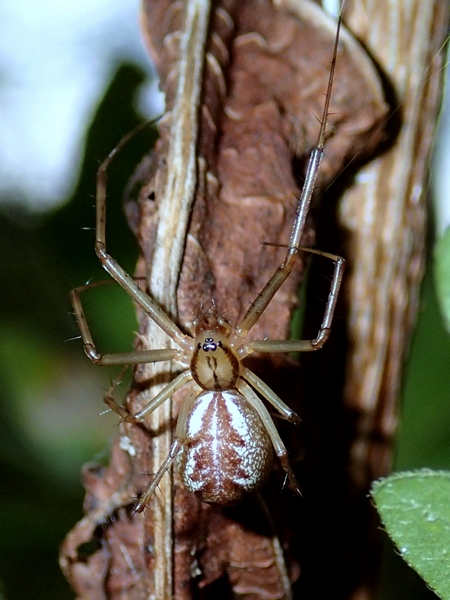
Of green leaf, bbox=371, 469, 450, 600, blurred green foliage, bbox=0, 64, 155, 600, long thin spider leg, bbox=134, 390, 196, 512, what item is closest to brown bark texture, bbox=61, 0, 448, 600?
long thin spider leg, bbox=134, 390, 196, 512

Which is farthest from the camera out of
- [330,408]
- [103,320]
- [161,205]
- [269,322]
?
[103,320]

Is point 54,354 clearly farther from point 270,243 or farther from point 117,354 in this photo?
point 270,243

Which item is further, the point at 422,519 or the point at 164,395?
the point at 164,395

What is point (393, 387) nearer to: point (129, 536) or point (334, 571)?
point (334, 571)

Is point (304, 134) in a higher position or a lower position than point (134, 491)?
higher

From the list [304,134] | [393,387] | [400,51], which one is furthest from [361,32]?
[393,387]

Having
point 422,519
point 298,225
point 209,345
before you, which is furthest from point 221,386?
point 422,519

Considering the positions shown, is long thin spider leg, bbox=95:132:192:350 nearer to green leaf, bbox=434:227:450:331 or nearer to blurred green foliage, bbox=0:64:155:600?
blurred green foliage, bbox=0:64:155:600

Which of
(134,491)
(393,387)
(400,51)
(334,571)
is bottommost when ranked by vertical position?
(334,571)
